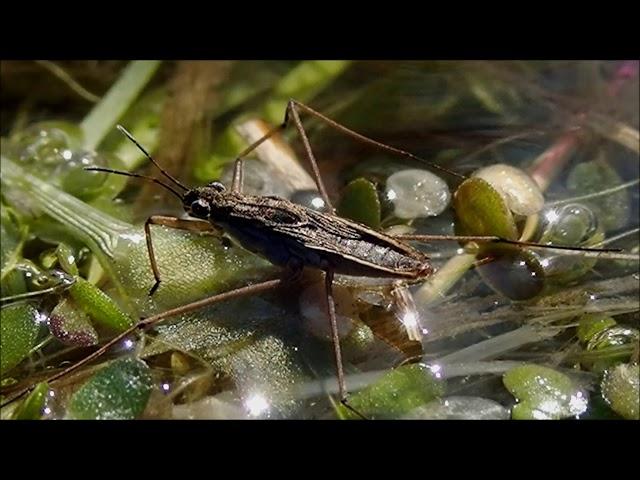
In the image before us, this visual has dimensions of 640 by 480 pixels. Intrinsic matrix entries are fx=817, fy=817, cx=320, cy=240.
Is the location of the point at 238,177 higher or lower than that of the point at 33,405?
higher

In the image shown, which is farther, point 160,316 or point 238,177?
point 238,177

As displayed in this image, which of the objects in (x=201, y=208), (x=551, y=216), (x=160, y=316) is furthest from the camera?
(x=551, y=216)

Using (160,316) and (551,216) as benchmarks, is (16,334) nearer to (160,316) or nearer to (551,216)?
(160,316)

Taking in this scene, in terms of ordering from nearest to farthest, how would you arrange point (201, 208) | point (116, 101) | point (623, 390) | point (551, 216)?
point (623, 390), point (201, 208), point (551, 216), point (116, 101)

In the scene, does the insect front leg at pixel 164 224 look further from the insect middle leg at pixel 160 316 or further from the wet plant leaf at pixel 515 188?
the wet plant leaf at pixel 515 188

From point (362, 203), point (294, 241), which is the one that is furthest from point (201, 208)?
point (362, 203)

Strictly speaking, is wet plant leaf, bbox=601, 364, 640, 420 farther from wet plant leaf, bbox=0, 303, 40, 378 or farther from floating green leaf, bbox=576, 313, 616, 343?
wet plant leaf, bbox=0, 303, 40, 378
